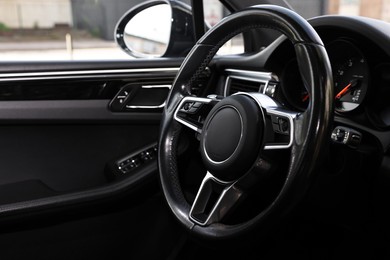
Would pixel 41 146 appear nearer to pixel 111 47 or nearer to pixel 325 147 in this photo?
pixel 111 47

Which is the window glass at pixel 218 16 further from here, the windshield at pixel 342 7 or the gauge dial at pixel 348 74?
the gauge dial at pixel 348 74

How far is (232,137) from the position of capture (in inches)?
40.1

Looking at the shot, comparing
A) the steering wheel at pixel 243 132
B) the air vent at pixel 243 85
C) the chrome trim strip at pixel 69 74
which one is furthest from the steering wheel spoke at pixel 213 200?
the chrome trim strip at pixel 69 74

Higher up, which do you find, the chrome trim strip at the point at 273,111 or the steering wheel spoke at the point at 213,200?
the chrome trim strip at the point at 273,111

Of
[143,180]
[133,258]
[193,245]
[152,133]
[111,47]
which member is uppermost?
[111,47]

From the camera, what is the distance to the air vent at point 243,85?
140 centimetres

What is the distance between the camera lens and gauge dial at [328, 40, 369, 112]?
120cm

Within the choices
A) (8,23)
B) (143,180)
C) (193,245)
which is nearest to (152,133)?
(143,180)

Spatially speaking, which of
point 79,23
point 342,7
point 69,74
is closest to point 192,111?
point 69,74

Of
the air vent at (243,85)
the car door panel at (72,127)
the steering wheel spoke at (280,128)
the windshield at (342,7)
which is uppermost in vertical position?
the windshield at (342,7)

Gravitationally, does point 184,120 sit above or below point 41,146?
above

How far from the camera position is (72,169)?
177 centimetres

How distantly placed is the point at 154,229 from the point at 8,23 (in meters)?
2.17

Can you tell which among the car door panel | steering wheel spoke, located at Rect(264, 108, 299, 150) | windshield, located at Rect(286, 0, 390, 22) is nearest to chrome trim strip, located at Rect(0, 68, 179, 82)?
the car door panel
